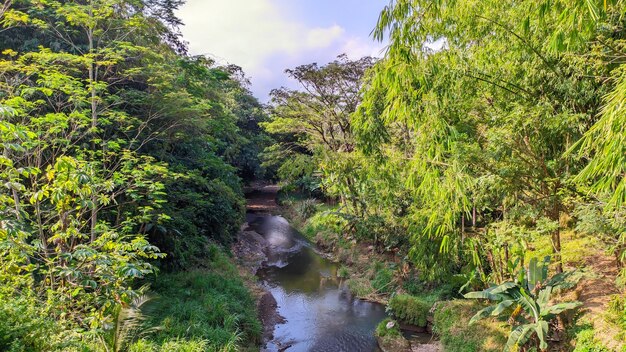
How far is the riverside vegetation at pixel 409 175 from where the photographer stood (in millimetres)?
3662

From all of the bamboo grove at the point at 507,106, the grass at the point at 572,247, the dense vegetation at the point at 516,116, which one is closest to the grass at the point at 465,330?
the dense vegetation at the point at 516,116

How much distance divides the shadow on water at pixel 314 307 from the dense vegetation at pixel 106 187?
131 cm

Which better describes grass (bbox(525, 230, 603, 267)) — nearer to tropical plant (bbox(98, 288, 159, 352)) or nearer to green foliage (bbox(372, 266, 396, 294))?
green foliage (bbox(372, 266, 396, 294))

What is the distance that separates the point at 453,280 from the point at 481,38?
6592mm

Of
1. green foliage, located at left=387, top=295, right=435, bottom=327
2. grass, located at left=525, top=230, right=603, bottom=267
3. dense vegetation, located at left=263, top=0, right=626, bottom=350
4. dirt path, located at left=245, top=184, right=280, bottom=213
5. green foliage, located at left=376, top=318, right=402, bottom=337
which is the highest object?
dense vegetation, located at left=263, top=0, right=626, bottom=350

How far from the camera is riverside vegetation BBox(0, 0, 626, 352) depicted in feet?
12.0

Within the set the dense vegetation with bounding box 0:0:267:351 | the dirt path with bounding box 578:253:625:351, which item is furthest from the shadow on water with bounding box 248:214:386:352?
the dirt path with bounding box 578:253:625:351

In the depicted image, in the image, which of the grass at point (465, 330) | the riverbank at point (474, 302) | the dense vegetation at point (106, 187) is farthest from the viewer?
the grass at point (465, 330)

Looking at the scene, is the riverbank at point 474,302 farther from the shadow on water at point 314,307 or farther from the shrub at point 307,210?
the shrub at point 307,210

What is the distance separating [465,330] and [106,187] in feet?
23.6

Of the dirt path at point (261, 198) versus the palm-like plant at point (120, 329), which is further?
the dirt path at point (261, 198)

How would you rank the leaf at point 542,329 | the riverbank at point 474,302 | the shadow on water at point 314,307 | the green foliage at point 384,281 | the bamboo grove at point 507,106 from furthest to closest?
the green foliage at point 384,281 → the shadow on water at point 314,307 → the leaf at point 542,329 → the riverbank at point 474,302 → the bamboo grove at point 507,106

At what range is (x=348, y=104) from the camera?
48.1ft

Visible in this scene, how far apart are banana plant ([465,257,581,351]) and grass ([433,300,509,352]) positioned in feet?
2.79
